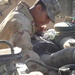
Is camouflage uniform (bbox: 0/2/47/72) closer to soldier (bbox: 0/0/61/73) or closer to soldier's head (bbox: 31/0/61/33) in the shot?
soldier (bbox: 0/0/61/73)

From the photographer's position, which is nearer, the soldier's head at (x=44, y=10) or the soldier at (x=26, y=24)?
the soldier at (x=26, y=24)

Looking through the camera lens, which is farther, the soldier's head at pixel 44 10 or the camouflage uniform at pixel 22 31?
the soldier's head at pixel 44 10

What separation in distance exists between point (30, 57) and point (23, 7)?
819 mm

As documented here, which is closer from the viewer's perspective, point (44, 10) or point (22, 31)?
point (22, 31)

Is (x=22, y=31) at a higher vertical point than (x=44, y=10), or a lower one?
lower

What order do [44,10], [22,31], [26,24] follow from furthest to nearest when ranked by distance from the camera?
1. [44,10]
2. [26,24]
3. [22,31]

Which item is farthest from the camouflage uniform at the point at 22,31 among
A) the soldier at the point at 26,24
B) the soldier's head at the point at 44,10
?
the soldier's head at the point at 44,10

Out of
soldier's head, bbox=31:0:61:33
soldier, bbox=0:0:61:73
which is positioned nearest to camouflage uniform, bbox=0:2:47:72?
soldier, bbox=0:0:61:73

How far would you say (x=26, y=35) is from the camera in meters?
2.71

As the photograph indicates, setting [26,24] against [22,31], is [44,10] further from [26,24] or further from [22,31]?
[22,31]

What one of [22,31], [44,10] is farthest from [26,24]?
[44,10]

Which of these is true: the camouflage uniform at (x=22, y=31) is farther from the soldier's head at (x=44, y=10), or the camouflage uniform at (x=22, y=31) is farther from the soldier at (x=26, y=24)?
the soldier's head at (x=44, y=10)

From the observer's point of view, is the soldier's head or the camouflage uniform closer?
the camouflage uniform

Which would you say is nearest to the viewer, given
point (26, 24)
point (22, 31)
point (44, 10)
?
point (22, 31)
